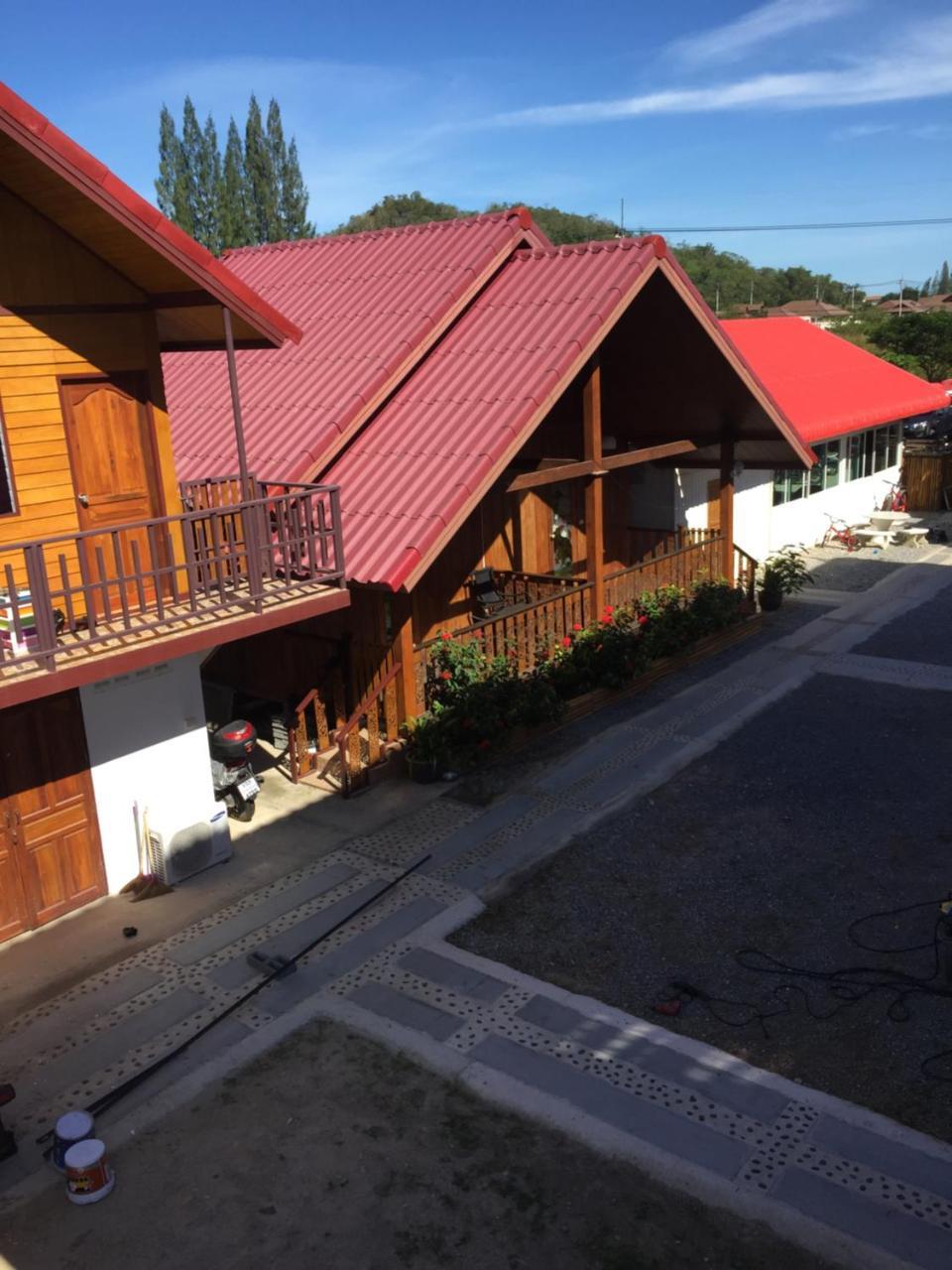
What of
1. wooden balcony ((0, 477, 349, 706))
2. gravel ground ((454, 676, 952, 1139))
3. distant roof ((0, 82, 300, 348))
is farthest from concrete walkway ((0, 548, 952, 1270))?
distant roof ((0, 82, 300, 348))

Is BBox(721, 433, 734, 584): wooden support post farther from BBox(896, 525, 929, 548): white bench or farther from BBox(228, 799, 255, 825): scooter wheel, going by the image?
BBox(228, 799, 255, 825): scooter wheel

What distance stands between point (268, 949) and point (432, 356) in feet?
24.7

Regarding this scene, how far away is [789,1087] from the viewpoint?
6.61 m

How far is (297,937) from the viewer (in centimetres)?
853

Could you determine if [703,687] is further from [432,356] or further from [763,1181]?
[763,1181]

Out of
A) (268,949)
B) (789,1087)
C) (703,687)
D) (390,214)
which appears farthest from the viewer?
(390,214)

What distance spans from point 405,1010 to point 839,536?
19.1 m

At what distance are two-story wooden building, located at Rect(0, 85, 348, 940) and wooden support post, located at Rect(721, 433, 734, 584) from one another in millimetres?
8862

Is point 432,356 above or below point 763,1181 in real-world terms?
above

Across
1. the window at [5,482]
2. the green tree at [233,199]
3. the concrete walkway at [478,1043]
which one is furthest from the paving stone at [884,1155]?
the green tree at [233,199]

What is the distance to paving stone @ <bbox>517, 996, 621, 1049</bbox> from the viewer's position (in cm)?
713

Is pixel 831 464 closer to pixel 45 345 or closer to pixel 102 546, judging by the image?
pixel 102 546

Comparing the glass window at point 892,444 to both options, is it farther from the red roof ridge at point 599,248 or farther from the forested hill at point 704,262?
the forested hill at point 704,262

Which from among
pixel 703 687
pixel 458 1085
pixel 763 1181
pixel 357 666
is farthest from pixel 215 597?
pixel 703 687
